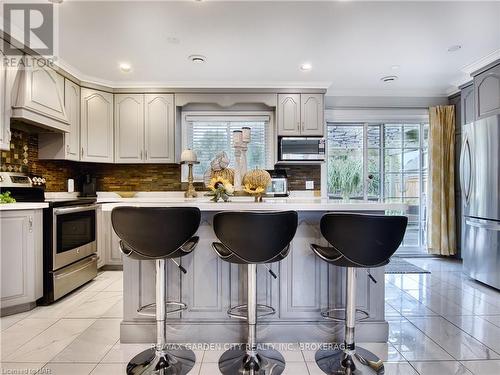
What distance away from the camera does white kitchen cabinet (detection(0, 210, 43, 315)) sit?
2.46 metres

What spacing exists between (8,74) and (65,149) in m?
1.00

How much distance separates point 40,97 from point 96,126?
0.89 m

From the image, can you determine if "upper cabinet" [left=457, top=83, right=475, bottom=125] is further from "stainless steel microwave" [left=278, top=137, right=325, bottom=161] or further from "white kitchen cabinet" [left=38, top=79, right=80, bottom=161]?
"white kitchen cabinet" [left=38, top=79, right=80, bottom=161]

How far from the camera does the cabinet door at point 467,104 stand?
3740 mm

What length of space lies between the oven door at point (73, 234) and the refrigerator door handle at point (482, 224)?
4.56 metres

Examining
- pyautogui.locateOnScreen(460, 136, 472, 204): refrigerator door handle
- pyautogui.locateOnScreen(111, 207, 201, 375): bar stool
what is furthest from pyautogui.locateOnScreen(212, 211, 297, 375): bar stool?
pyautogui.locateOnScreen(460, 136, 472, 204): refrigerator door handle

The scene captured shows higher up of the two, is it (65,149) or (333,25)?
(333,25)

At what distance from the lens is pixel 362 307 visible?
205 centimetres

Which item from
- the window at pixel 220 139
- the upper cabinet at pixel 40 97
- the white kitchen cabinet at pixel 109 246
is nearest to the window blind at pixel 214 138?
the window at pixel 220 139

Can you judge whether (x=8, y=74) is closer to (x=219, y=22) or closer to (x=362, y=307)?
(x=219, y=22)

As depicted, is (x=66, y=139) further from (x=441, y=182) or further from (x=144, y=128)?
(x=441, y=182)

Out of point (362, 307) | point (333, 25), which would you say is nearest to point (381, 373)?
point (362, 307)

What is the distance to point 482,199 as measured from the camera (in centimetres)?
324

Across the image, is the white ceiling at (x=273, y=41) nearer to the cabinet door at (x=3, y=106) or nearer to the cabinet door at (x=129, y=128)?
the cabinet door at (x=129, y=128)
